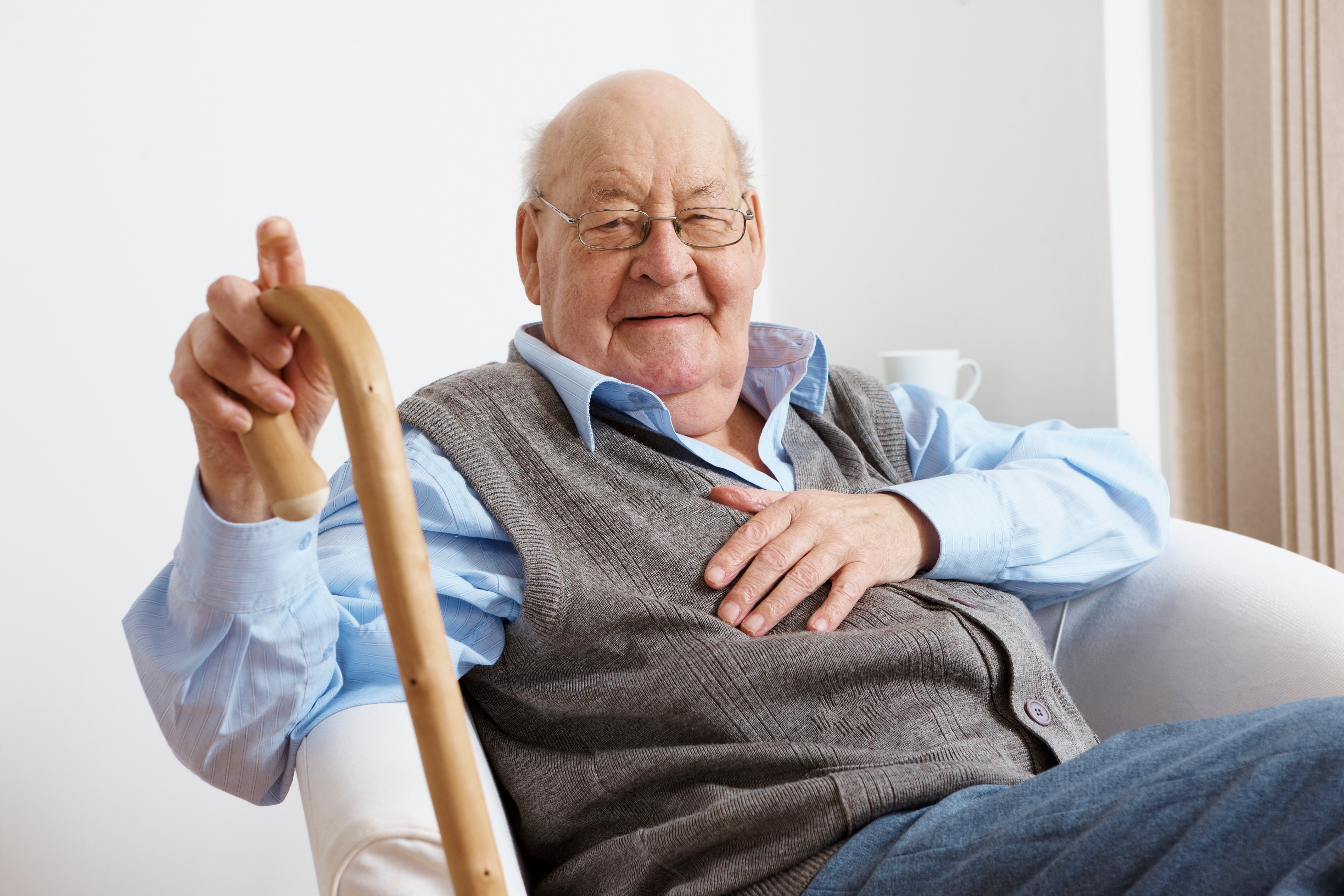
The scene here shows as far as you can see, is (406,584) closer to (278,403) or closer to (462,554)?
(278,403)

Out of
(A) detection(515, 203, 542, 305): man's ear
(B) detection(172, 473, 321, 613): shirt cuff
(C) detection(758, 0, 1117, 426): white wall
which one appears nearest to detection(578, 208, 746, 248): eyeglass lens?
(A) detection(515, 203, 542, 305): man's ear

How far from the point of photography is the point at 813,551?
3.42ft

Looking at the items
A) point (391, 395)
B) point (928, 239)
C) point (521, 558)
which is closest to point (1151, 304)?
point (928, 239)

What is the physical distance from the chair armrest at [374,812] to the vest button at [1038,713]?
497mm

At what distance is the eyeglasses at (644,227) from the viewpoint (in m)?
1.21

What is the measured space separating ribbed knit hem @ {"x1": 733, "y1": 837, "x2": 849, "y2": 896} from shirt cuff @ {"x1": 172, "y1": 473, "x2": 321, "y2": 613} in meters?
0.44

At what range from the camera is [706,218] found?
1244 millimetres

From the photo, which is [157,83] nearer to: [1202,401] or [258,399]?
[258,399]

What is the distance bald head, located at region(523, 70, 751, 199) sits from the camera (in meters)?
1.21

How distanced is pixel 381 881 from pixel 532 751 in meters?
0.31

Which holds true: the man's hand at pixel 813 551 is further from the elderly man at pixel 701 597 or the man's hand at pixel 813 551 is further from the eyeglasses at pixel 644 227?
the eyeglasses at pixel 644 227

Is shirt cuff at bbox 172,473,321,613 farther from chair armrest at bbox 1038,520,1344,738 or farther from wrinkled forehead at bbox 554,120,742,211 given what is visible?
chair armrest at bbox 1038,520,1344,738

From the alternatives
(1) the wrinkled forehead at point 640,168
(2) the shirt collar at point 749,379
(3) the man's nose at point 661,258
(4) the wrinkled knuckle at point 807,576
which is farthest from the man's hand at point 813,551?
(1) the wrinkled forehead at point 640,168

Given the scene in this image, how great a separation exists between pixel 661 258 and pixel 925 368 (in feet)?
3.47
